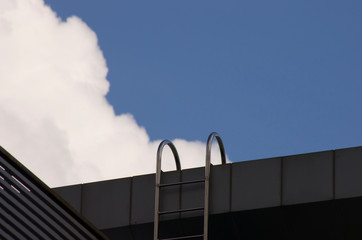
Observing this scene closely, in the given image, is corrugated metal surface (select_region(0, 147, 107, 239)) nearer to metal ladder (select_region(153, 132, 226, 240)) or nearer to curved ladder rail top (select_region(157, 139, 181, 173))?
metal ladder (select_region(153, 132, 226, 240))

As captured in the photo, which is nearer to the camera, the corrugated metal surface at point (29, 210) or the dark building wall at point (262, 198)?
the corrugated metal surface at point (29, 210)

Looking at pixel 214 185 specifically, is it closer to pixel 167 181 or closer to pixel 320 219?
pixel 167 181

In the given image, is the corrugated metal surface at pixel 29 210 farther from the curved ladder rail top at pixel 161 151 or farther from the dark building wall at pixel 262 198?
the dark building wall at pixel 262 198

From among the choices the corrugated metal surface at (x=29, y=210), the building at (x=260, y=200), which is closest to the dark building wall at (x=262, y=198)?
the building at (x=260, y=200)

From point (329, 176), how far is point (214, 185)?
1815 millimetres

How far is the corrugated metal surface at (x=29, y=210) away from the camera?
8.48m

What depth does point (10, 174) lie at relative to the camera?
29.3 ft

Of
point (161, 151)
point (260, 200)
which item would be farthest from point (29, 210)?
point (260, 200)

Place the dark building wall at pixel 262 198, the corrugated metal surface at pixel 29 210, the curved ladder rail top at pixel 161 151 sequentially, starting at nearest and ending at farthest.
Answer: the corrugated metal surface at pixel 29 210
the dark building wall at pixel 262 198
the curved ladder rail top at pixel 161 151

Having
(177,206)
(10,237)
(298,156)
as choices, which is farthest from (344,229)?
(10,237)

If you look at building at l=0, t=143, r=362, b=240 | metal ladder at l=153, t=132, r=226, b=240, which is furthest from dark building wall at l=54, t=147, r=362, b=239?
metal ladder at l=153, t=132, r=226, b=240

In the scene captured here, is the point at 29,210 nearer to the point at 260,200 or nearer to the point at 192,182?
the point at 192,182

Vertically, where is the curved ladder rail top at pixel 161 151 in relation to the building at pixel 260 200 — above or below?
above

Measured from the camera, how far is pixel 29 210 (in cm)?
891
